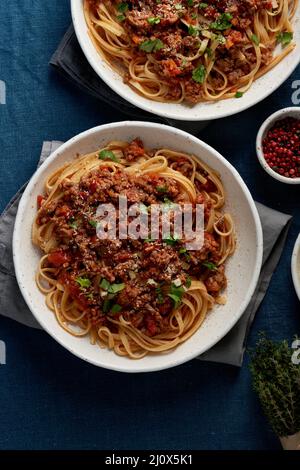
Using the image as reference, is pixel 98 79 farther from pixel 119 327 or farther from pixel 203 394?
pixel 203 394

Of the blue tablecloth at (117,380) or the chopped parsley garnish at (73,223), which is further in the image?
the blue tablecloth at (117,380)

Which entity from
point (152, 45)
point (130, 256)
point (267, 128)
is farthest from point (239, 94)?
point (130, 256)

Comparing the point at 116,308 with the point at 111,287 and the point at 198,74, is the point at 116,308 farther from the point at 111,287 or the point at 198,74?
the point at 198,74

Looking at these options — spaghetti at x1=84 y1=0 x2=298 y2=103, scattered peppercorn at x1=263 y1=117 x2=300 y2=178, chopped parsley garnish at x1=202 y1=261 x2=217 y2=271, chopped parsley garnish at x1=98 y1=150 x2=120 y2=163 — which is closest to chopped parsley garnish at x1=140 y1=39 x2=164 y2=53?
spaghetti at x1=84 y1=0 x2=298 y2=103

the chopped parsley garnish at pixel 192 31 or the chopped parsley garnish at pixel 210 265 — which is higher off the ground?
the chopped parsley garnish at pixel 192 31

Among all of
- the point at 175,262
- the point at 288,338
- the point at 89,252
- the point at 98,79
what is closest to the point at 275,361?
the point at 288,338

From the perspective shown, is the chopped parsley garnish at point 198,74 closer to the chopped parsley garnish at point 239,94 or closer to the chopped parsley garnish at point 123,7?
the chopped parsley garnish at point 239,94

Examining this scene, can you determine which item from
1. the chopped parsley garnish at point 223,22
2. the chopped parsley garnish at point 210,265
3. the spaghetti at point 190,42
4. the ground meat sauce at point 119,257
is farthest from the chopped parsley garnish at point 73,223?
the chopped parsley garnish at point 223,22
